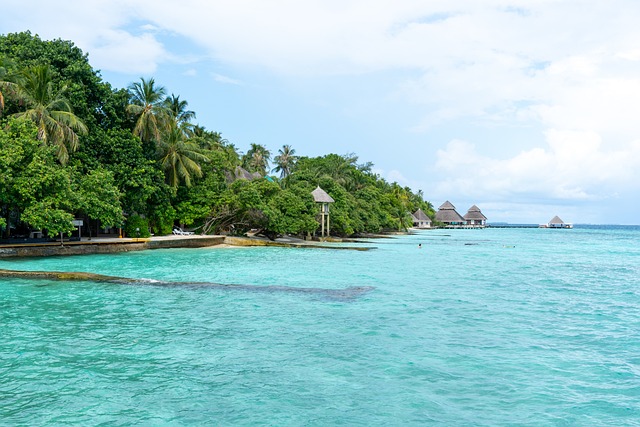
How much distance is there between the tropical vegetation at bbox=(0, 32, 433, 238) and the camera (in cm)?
1844

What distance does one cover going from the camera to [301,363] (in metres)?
6.68

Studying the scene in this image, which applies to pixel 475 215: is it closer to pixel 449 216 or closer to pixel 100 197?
pixel 449 216

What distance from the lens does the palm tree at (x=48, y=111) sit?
20.4m

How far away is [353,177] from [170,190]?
27582 millimetres

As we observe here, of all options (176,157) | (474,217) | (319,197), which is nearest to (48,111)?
(176,157)

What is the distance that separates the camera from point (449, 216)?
303 feet

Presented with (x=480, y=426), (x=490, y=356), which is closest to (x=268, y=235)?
(x=490, y=356)

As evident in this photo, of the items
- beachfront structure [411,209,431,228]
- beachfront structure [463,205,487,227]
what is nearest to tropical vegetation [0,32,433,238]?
beachfront structure [411,209,431,228]

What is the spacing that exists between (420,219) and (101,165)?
64887 millimetres

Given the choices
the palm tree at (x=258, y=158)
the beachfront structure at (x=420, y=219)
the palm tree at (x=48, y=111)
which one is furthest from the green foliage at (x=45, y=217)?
the beachfront structure at (x=420, y=219)

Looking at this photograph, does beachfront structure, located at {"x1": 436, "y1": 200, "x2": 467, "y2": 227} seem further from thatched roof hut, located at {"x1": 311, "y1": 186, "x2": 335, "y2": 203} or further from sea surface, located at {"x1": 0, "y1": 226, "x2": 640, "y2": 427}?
sea surface, located at {"x1": 0, "y1": 226, "x2": 640, "y2": 427}

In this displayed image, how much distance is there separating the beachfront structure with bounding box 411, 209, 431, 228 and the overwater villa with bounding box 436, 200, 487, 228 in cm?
827

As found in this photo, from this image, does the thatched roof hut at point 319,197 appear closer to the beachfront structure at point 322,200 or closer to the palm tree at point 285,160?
the beachfront structure at point 322,200

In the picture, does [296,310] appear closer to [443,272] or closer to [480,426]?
[480,426]
